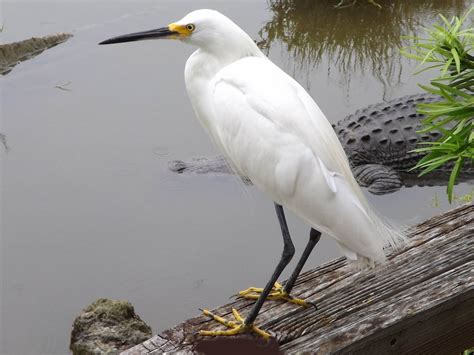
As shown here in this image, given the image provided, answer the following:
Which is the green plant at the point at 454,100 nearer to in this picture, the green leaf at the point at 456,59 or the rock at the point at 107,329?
the green leaf at the point at 456,59

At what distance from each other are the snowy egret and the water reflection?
5.22 m

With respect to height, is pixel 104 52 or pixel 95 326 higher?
pixel 104 52

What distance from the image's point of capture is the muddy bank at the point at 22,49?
295 inches

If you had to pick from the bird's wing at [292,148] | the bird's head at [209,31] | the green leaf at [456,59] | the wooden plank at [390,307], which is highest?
the bird's head at [209,31]

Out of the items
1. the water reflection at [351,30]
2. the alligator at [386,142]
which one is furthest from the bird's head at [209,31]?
the water reflection at [351,30]

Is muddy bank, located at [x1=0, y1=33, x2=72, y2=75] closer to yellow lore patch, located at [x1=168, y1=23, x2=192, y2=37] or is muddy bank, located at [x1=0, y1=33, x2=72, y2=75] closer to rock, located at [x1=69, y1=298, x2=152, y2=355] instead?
rock, located at [x1=69, y1=298, x2=152, y2=355]

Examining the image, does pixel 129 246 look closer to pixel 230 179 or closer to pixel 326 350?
pixel 230 179

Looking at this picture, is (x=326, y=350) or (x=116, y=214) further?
(x=116, y=214)

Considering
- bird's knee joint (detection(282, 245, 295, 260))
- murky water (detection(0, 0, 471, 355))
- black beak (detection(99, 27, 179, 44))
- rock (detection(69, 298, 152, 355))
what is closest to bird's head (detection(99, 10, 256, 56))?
black beak (detection(99, 27, 179, 44))

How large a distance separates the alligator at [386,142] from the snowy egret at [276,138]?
3797 millimetres

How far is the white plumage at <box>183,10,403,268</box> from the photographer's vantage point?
221 cm

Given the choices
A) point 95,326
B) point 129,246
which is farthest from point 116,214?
point 95,326

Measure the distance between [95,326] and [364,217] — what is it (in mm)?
2081

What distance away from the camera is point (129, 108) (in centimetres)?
666
